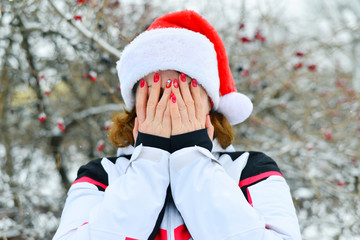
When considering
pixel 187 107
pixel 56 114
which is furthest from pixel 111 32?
pixel 187 107

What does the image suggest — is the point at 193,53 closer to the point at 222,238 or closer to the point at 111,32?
the point at 222,238

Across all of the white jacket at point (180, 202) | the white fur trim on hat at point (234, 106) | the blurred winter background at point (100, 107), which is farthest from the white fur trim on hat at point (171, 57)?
the blurred winter background at point (100, 107)

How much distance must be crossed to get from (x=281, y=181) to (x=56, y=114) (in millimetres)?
2857

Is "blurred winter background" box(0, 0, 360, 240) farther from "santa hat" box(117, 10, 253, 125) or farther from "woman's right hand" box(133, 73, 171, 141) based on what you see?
"woman's right hand" box(133, 73, 171, 141)

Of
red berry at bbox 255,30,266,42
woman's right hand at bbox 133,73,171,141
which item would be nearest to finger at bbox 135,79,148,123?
woman's right hand at bbox 133,73,171,141

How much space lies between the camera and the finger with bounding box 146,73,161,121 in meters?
1.14

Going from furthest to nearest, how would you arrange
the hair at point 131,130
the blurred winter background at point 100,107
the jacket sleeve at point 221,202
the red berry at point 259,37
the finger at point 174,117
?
the red berry at point 259,37, the blurred winter background at point 100,107, the hair at point 131,130, the finger at point 174,117, the jacket sleeve at point 221,202

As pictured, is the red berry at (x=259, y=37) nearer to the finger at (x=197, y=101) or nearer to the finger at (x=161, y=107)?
the finger at (x=197, y=101)

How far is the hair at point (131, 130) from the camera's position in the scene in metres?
1.34

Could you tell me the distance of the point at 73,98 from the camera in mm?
3811

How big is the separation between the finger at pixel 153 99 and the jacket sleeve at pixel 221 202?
137mm

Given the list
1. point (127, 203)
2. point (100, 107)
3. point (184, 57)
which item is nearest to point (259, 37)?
point (100, 107)

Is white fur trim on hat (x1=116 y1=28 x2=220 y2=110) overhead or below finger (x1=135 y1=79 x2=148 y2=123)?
overhead

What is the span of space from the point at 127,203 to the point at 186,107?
0.39 m
